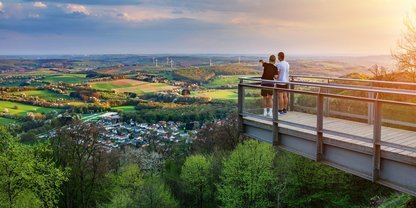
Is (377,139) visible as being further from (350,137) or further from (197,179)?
(197,179)

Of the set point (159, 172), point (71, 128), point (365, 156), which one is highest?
point (365, 156)

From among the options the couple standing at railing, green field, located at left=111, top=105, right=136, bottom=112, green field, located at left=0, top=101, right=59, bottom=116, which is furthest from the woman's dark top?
green field, located at left=111, top=105, right=136, bottom=112

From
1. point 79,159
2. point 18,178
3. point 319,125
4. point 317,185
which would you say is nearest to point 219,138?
point 317,185

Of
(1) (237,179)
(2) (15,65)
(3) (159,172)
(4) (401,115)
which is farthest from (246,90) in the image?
(2) (15,65)

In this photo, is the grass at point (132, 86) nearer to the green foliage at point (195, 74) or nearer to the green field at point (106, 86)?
the green field at point (106, 86)

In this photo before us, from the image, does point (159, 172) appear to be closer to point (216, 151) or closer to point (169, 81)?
point (216, 151)

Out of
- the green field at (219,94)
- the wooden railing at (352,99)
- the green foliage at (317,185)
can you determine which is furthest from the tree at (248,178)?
the green field at (219,94)
